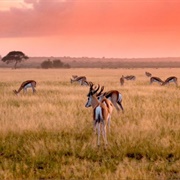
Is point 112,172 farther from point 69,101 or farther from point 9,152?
point 69,101

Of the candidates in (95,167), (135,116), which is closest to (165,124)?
(135,116)

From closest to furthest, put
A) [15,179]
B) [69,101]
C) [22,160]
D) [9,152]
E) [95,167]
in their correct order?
[15,179]
[95,167]
[22,160]
[9,152]
[69,101]

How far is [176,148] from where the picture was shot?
7816mm

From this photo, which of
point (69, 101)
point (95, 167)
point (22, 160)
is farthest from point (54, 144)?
point (69, 101)

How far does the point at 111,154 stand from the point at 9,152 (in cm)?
235

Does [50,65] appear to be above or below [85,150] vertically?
below

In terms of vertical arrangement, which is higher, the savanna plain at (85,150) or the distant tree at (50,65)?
the savanna plain at (85,150)

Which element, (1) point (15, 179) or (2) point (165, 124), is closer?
(1) point (15, 179)

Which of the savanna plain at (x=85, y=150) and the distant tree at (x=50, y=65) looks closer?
the savanna plain at (x=85, y=150)

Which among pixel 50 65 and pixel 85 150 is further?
pixel 50 65

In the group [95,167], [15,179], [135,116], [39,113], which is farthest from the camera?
[39,113]

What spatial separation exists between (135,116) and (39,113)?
3.72m

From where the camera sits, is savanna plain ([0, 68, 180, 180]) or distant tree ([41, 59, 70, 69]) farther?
distant tree ([41, 59, 70, 69])

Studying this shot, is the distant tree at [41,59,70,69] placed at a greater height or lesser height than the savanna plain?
lesser
